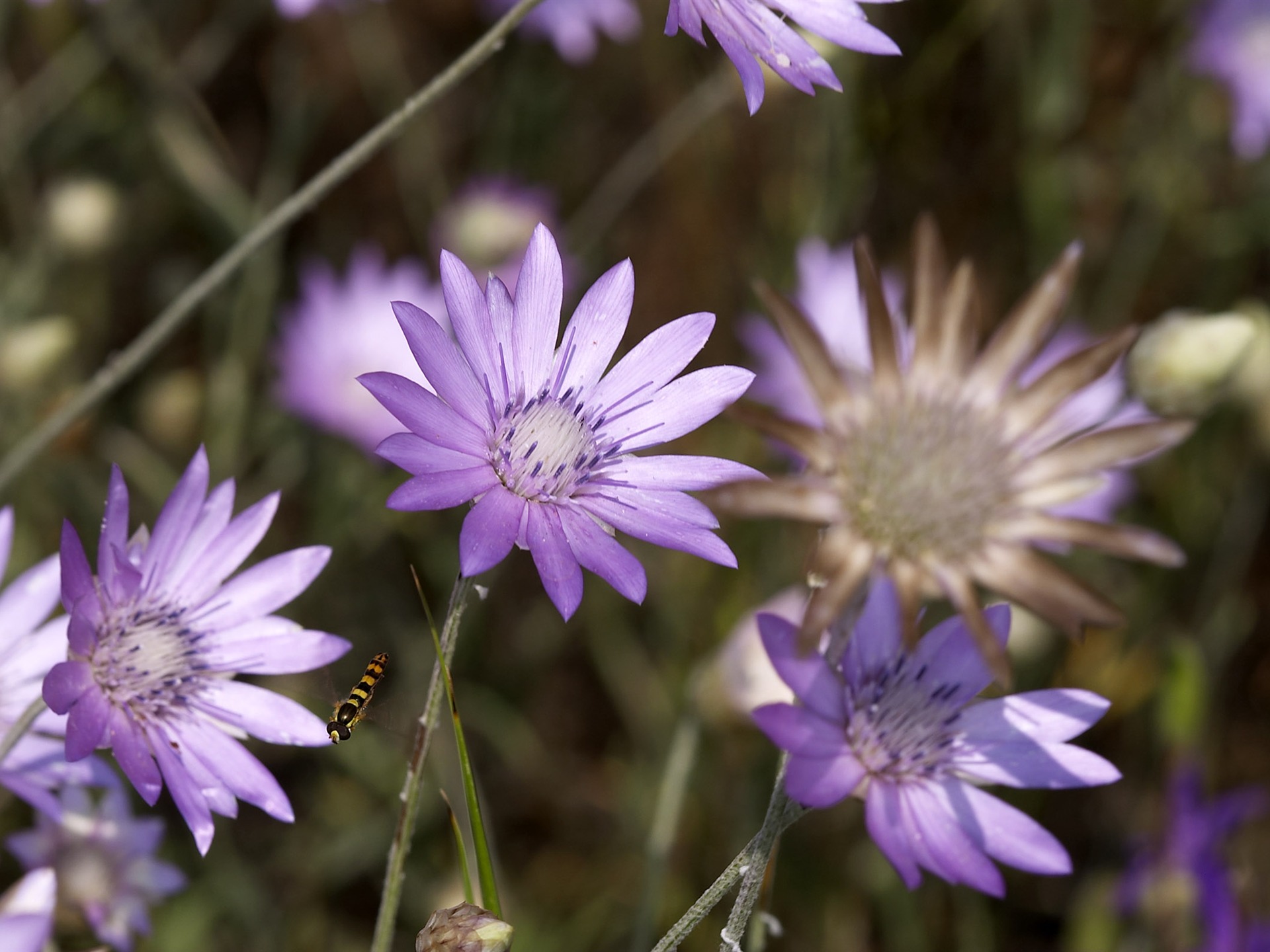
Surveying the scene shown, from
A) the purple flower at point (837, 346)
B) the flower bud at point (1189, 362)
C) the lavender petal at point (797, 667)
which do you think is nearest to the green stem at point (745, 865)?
the lavender petal at point (797, 667)

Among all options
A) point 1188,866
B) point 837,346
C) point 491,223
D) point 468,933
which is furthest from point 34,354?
point 1188,866

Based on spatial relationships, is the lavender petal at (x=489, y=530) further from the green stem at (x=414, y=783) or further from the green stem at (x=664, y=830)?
the green stem at (x=664, y=830)

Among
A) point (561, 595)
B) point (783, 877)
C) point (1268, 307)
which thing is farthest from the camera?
point (1268, 307)

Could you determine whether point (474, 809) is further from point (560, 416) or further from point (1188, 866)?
point (1188, 866)

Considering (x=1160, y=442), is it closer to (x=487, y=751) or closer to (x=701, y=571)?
(x=701, y=571)

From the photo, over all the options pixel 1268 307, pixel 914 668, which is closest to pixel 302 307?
pixel 914 668

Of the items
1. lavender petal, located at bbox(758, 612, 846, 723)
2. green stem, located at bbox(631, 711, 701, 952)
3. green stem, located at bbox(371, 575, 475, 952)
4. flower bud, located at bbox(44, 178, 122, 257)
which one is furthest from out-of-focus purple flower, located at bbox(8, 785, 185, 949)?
flower bud, located at bbox(44, 178, 122, 257)
